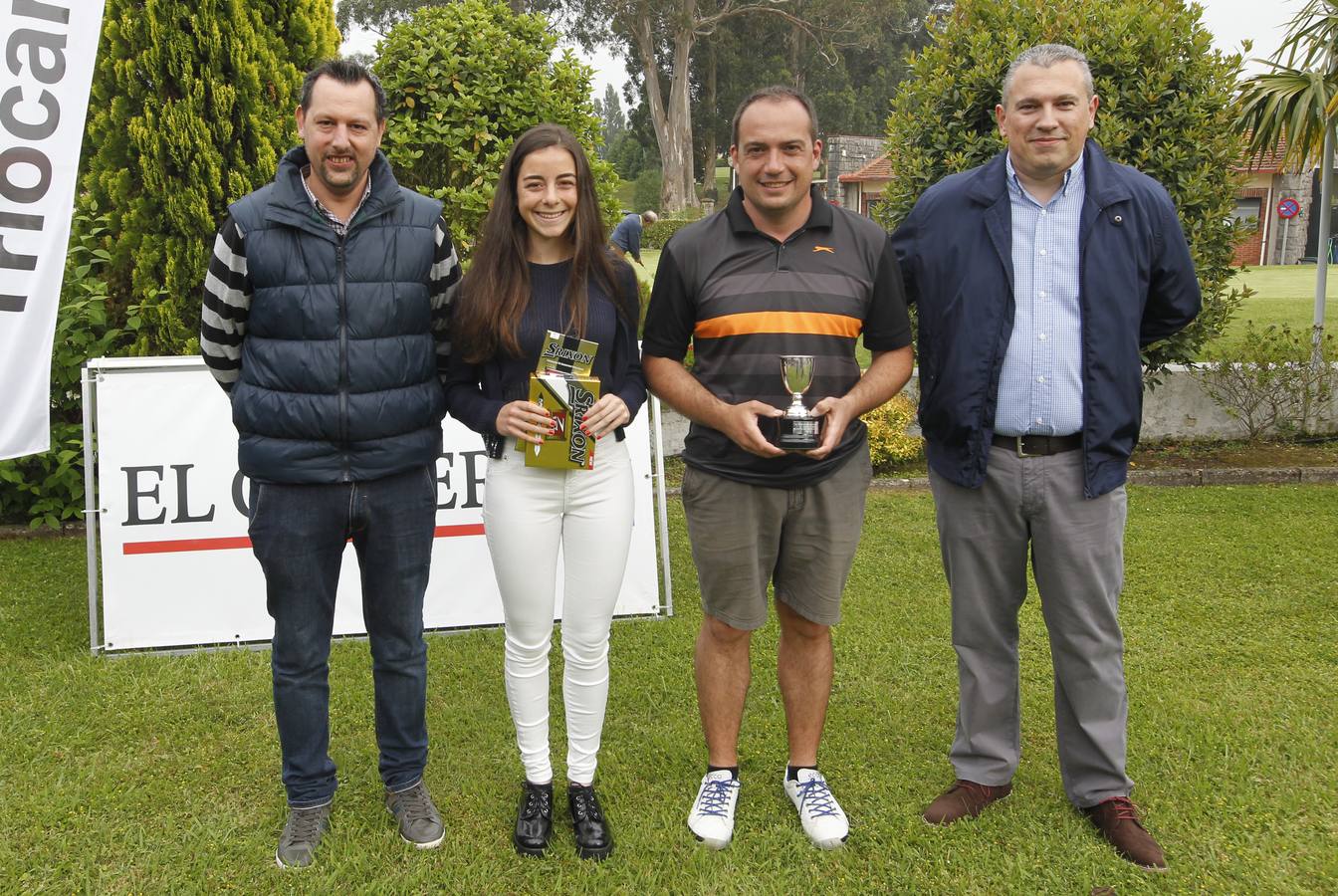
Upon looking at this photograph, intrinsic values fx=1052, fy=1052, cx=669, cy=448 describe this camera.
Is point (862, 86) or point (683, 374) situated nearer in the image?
point (683, 374)

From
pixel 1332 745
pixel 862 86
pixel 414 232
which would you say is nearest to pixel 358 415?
pixel 414 232

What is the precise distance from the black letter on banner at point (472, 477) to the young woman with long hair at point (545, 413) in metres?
1.82

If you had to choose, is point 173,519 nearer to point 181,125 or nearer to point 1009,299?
point 181,125

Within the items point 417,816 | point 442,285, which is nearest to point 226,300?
point 442,285

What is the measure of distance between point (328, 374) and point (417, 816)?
136 cm

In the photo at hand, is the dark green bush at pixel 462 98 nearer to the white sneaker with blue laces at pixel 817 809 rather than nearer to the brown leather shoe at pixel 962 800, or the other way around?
the white sneaker with blue laces at pixel 817 809

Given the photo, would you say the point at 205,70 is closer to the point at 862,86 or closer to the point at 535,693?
the point at 535,693

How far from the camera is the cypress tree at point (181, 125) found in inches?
221

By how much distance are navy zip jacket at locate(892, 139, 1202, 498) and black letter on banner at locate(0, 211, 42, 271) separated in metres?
3.55

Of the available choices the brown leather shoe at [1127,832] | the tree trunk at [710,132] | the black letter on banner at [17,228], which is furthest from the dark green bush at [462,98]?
the tree trunk at [710,132]

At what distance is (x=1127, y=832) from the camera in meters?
3.01

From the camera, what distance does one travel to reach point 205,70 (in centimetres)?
564

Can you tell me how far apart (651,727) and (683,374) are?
4.98 feet

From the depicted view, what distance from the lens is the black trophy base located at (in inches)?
109
